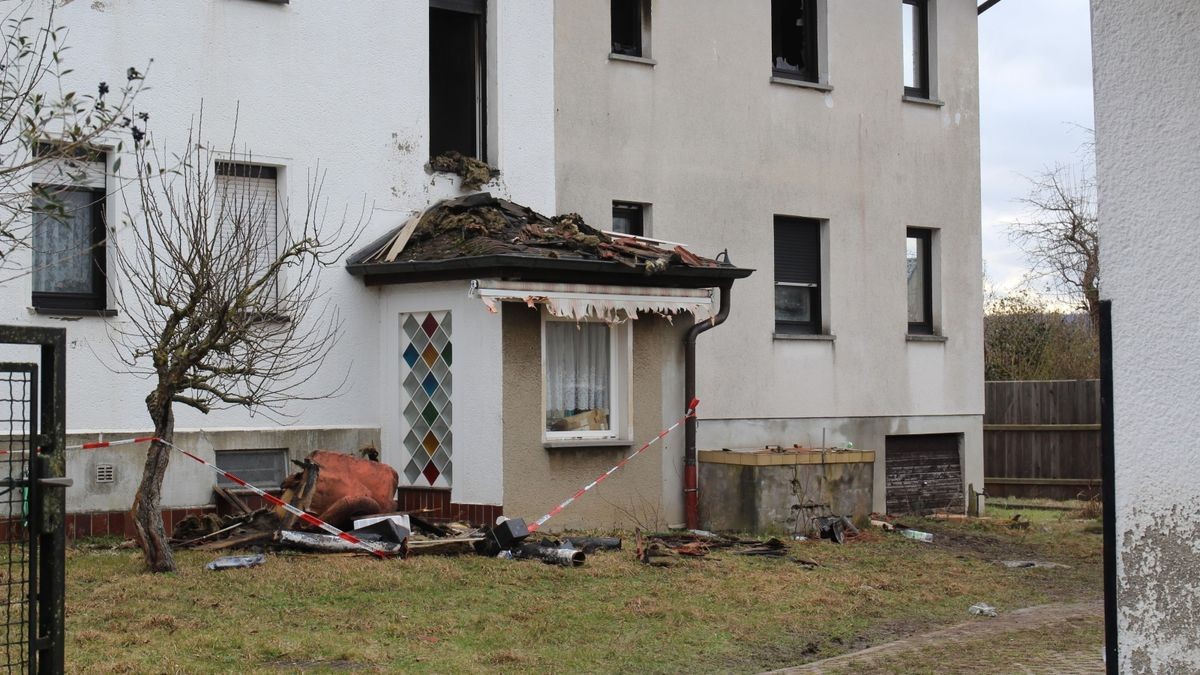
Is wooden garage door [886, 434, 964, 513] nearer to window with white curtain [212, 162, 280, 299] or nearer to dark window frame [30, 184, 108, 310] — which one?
window with white curtain [212, 162, 280, 299]

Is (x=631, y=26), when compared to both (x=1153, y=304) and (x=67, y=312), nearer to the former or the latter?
(x=67, y=312)

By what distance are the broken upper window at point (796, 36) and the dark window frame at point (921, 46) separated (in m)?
2.06

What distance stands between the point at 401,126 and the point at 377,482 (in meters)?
4.27

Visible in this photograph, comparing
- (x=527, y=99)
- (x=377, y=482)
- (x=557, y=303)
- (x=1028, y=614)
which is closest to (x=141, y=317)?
(x=377, y=482)

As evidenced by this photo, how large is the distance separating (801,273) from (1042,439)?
29.0ft

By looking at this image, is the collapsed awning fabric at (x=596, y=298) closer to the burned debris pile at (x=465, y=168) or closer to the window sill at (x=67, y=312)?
the burned debris pile at (x=465, y=168)

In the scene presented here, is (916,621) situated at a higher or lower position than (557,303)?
lower

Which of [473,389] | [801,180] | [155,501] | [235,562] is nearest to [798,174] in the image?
[801,180]

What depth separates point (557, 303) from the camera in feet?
51.8

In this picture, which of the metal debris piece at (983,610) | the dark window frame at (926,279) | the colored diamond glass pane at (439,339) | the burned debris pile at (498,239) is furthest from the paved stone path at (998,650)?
the dark window frame at (926,279)

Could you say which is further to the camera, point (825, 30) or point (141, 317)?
point (825, 30)

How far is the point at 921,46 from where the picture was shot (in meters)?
22.7

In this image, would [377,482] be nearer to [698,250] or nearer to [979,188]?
[698,250]

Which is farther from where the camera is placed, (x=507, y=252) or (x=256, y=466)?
(x=256, y=466)
